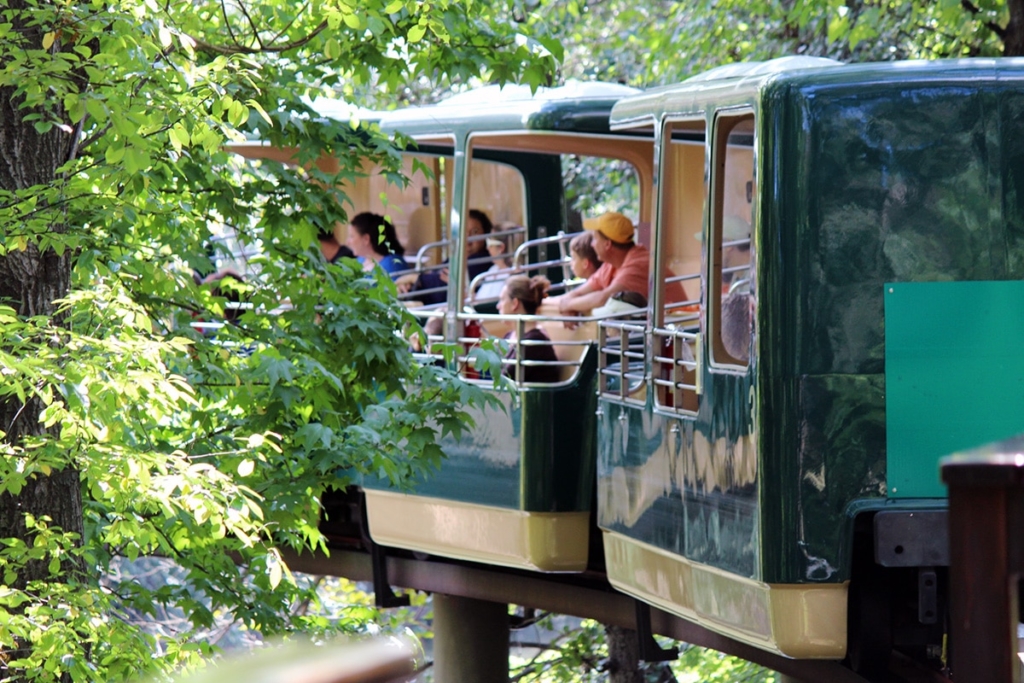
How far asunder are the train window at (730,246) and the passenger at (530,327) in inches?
70.3

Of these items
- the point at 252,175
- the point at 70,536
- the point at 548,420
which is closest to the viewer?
the point at 70,536

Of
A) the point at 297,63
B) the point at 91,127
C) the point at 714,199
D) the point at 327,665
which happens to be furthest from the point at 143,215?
the point at 327,665

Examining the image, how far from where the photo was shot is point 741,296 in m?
6.61

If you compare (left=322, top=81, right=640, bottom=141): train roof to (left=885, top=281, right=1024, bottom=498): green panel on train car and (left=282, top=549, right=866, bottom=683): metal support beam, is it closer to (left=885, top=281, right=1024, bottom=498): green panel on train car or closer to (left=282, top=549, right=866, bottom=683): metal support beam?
(left=282, top=549, right=866, bottom=683): metal support beam

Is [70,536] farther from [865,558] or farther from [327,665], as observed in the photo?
[327,665]

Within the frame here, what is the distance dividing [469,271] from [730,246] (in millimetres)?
4067

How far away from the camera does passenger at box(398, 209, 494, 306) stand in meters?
10.5

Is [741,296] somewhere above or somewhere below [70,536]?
above

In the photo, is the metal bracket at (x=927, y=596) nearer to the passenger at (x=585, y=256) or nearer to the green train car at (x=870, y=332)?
the green train car at (x=870, y=332)

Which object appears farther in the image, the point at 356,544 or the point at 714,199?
the point at 356,544

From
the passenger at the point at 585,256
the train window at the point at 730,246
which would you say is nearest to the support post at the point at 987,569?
the train window at the point at 730,246

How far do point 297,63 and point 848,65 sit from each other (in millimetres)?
2177

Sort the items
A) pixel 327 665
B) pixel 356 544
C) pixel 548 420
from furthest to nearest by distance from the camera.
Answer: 1. pixel 356 544
2. pixel 548 420
3. pixel 327 665

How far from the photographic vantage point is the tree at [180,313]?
4750 millimetres
